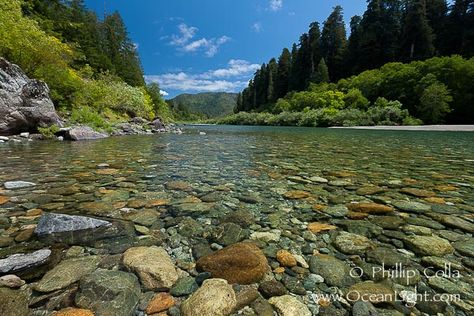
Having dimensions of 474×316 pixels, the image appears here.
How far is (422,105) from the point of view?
33.4 metres

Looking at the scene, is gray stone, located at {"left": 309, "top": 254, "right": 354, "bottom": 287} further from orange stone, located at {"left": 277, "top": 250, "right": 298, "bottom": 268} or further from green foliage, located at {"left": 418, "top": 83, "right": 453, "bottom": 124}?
green foliage, located at {"left": 418, "top": 83, "right": 453, "bottom": 124}

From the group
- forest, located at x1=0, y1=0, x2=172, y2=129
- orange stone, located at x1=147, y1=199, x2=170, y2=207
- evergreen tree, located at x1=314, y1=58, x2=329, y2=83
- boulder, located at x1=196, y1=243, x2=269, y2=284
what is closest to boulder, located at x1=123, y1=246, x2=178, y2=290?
boulder, located at x1=196, y1=243, x2=269, y2=284

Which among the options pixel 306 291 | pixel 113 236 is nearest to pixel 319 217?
pixel 306 291

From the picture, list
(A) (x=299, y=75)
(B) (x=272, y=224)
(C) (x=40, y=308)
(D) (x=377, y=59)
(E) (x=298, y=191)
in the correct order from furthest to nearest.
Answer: (A) (x=299, y=75) → (D) (x=377, y=59) → (E) (x=298, y=191) → (B) (x=272, y=224) → (C) (x=40, y=308)

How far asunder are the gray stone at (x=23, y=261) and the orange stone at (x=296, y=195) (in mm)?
2985

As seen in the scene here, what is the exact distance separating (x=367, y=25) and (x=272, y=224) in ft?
263

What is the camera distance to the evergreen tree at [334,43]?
7025 cm

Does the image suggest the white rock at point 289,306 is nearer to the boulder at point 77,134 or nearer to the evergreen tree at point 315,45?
the boulder at point 77,134

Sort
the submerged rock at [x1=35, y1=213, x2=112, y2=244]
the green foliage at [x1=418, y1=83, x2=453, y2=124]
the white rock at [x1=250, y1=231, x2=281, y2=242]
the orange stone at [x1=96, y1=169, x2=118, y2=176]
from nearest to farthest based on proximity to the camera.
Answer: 1. the submerged rock at [x1=35, y1=213, x2=112, y2=244]
2. the white rock at [x1=250, y1=231, x2=281, y2=242]
3. the orange stone at [x1=96, y1=169, x2=118, y2=176]
4. the green foliage at [x1=418, y1=83, x2=453, y2=124]

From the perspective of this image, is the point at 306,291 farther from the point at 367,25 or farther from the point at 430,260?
the point at 367,25

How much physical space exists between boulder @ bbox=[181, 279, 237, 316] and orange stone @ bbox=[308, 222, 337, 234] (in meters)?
1.34

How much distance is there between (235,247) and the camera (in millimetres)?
2254

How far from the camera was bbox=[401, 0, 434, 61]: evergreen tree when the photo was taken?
51688 millimetres

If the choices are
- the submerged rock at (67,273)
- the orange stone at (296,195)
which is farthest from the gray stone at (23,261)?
the orange stone at (296,195)
